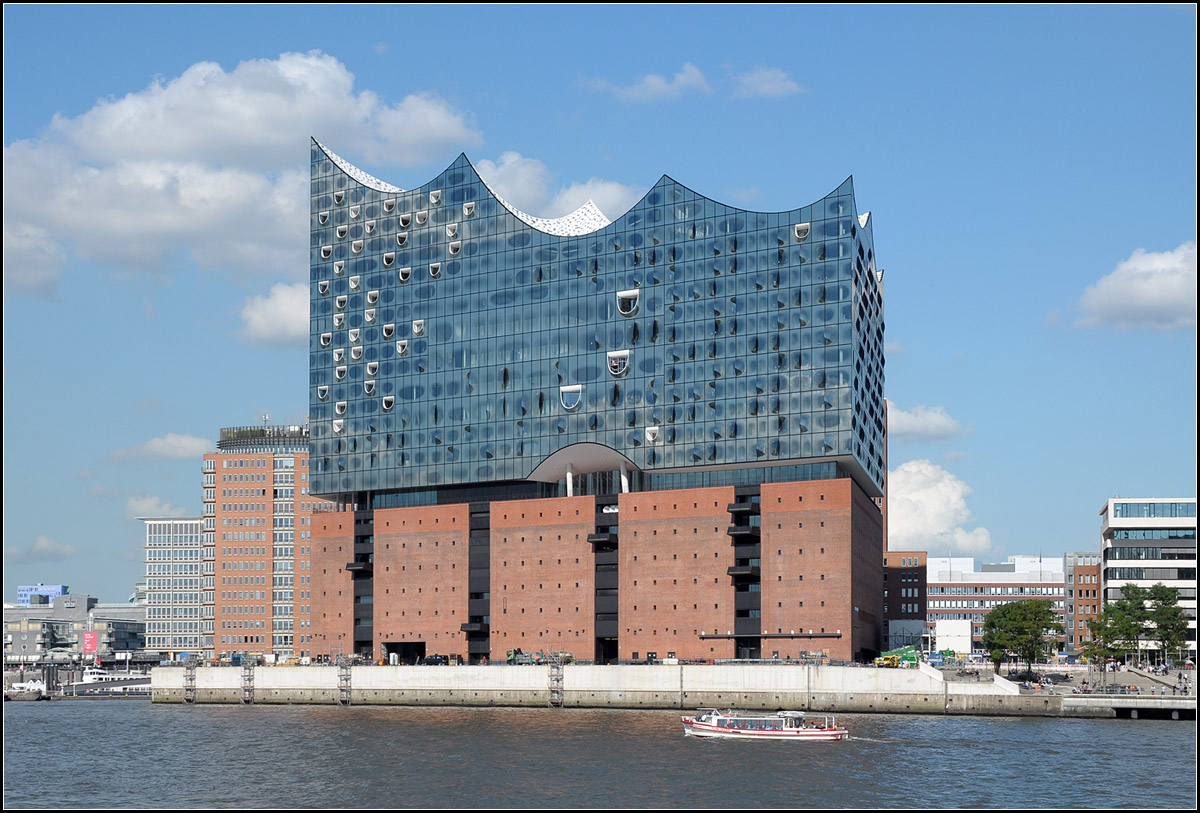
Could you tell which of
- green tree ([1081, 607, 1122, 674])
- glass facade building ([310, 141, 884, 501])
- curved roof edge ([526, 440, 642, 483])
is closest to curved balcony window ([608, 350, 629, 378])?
glass facade building ([310, 141, 884, 501])

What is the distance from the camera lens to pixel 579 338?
16638cm

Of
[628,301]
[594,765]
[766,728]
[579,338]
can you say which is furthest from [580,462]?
[594,765]

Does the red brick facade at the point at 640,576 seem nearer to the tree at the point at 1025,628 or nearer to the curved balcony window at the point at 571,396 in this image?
the curved balcony window at the point at 571,396

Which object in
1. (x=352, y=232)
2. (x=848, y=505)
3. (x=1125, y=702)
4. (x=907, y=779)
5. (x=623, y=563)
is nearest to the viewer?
(x=907, y=779)

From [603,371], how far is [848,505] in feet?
115

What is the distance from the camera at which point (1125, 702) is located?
130 m

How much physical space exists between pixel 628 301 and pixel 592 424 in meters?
15.5

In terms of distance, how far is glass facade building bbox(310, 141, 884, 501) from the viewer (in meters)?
154

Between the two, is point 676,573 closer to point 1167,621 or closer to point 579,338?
point 579,338

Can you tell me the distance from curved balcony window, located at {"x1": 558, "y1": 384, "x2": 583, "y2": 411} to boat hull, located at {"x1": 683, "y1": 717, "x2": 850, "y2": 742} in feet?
188

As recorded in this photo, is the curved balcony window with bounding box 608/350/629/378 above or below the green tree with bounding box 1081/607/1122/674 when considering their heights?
above

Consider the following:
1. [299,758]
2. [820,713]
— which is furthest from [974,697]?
[299,758]

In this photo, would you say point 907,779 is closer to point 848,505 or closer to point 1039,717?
point 1039,717

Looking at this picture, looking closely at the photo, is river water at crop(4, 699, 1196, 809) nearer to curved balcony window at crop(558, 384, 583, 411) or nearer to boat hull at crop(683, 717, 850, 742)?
boat hull at crop(683, 717, 850, 742)
